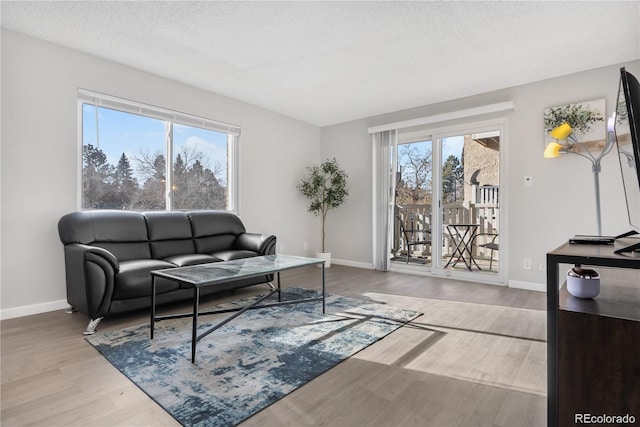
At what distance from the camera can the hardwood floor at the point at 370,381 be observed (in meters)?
1.50

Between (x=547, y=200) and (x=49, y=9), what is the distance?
5170mm

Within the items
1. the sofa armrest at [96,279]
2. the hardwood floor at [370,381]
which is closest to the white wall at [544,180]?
the hardwood floor at [370,381]

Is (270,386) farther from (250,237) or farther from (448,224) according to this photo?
(448,224)

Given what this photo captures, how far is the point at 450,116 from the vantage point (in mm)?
4496

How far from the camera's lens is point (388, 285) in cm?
420

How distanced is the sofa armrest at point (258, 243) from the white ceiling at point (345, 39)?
6.20 ft

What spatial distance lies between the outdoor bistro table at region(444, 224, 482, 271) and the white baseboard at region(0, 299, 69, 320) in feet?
15.2

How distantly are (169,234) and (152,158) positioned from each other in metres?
1.01

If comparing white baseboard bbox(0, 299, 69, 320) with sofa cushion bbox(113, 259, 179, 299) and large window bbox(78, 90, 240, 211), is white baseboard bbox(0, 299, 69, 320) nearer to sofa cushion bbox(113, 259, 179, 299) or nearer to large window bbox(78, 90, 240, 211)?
sofa cushion bbox(113, 259, 179, 299)

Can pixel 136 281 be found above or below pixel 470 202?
below

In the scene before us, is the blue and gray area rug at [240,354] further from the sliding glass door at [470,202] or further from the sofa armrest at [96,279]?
the sliding glass door at [470,202]

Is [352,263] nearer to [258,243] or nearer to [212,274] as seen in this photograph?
[258,243]
